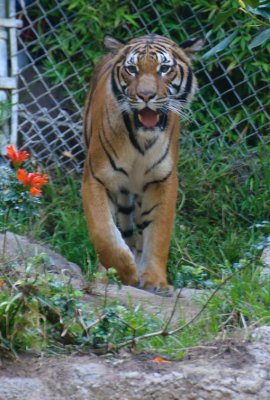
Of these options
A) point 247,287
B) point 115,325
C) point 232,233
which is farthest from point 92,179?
point 115,325

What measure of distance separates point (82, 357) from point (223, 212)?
11.3 feet

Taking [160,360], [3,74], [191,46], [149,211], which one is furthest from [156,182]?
[160,360]

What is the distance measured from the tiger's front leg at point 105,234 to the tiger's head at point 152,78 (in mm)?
478

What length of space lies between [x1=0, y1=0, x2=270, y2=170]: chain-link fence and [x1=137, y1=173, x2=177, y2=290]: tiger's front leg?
1.37 meters

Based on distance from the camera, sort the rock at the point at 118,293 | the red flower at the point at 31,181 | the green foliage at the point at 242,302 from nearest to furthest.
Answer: the green foliage at the point at 242,302 → the red flower at the point at 31,181 → the rock at the point at 118,293

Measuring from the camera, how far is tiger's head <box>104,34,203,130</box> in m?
6.29

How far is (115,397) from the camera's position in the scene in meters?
4.13

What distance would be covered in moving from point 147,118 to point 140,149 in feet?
0.75

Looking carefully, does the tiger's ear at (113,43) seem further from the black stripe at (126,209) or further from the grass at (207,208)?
the grass at (207,208)

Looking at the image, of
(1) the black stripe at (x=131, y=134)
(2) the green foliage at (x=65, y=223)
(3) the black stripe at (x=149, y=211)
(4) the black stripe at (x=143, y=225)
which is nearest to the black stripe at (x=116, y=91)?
(1) the black stripe at (x=131, y=134)

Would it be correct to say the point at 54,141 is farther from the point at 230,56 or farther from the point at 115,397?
the point at 115,397

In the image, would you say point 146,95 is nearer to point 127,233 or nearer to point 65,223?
point 127,233

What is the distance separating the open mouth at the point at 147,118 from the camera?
6320mm

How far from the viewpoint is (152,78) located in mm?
6348
